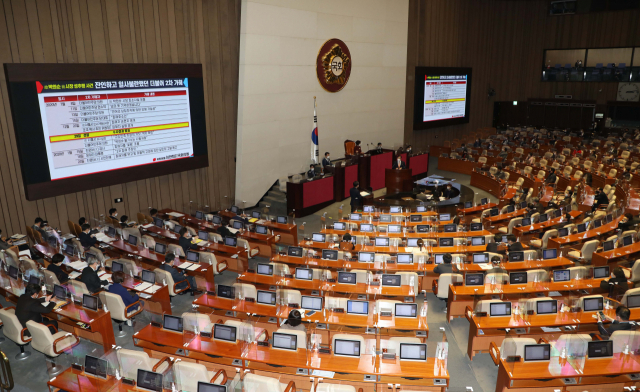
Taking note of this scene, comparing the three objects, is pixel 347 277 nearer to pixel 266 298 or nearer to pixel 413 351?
pixel 266 298

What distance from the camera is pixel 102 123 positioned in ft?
41.8

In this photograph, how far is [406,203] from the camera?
1692cm

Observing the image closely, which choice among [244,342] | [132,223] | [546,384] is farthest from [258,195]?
[546,384]

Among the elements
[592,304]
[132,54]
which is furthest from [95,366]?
[132,54]

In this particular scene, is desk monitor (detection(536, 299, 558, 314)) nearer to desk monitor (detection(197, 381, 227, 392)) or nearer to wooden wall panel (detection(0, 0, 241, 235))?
desk monitor (detection(197, 381, 227, 392))

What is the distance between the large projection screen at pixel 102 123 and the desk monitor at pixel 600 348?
489 inches

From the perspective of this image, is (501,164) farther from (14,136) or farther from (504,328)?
(14,136)

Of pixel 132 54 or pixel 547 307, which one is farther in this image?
pixel 132 54

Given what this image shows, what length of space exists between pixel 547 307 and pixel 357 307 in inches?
132

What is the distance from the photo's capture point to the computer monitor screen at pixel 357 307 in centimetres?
788

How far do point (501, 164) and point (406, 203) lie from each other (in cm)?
603

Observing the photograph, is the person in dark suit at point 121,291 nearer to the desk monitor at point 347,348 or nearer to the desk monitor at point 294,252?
the desk monitor at point 294,252

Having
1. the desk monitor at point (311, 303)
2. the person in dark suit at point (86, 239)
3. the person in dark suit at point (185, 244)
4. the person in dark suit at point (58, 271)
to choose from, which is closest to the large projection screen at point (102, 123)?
the person in dark suit at point (86, 239)

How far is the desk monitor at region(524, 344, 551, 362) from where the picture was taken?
6.46 metres
